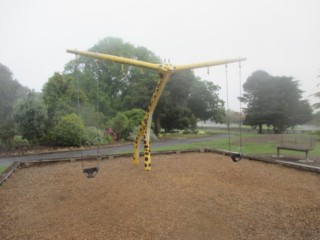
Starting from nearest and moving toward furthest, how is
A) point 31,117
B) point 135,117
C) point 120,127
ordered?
1. point 31,117
2. point 120,127
3. point 135,117

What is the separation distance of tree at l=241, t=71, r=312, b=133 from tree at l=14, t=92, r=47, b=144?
2924 centimetres

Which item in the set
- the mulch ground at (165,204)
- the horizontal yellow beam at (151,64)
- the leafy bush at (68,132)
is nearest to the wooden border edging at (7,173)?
the mulch ground at (165,204)

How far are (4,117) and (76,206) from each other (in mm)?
23951

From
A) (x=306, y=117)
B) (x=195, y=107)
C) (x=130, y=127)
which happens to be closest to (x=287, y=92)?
(x=306, y=117)

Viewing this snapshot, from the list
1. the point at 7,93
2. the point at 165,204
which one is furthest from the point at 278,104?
the point at 165,204

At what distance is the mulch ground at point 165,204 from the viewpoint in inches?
207

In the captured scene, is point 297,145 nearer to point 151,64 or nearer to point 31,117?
point 151,64

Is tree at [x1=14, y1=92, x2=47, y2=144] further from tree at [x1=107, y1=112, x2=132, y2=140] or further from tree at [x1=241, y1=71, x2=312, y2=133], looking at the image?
tree at [x1=241, y1=71, x2=312, y2=133]

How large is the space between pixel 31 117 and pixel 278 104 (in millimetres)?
30823

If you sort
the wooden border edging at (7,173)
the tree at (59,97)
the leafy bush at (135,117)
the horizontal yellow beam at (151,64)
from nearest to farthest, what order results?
the horizontal yellow beam at (151,64)
the wooden border edging at (7,173)
the tree at (59,97)
the leafy bush at (135,117)

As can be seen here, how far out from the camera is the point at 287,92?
3778cm

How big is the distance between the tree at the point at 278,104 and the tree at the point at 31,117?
29.2 metres

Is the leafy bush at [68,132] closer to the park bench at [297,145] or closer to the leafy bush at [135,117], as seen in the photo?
the leafy bush at [135,117]

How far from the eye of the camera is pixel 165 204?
6578 millimetres
